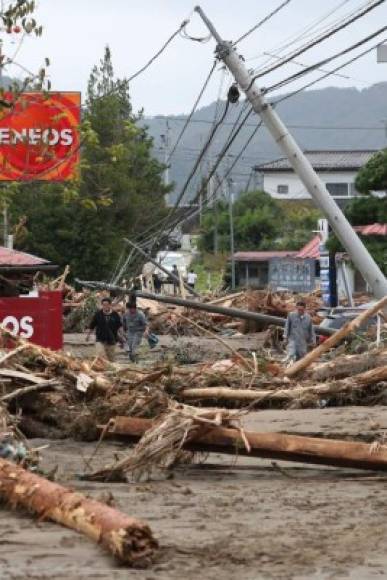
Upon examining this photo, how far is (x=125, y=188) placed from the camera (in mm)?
54719

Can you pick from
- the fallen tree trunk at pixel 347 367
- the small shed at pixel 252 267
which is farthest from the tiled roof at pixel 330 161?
the fallen tree trunk at pixel 347 367

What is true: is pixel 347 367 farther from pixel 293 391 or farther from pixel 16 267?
pixel 16 267

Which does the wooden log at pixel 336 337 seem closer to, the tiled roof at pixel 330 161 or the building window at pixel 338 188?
the tiled roof at pixel 330 161

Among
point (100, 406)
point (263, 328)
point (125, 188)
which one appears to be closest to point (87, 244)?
point (125, 188)

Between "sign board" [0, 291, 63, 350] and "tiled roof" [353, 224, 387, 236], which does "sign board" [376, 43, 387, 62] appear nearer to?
"sign board" [0, 291, 63, 350]

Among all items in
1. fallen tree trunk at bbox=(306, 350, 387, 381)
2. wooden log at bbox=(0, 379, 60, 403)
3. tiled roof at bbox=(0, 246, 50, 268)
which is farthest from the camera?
tiled roof at bbox=(0, 246, 50, 268)

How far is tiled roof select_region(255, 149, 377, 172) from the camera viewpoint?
10337 centimetres

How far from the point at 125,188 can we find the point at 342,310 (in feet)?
84.8

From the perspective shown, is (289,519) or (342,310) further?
(342,310)

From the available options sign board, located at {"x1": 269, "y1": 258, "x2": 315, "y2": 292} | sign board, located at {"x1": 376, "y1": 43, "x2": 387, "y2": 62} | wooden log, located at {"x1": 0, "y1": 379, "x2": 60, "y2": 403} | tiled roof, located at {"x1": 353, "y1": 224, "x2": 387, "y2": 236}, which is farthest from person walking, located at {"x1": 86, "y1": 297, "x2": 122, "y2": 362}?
sign board, located at {"x1": 269, "y1": 258, "x2": 315, "y2": 292}

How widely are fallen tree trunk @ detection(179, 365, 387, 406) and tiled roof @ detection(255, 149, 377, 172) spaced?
85.7 meters

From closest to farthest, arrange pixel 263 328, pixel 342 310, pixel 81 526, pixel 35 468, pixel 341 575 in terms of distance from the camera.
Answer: pixel 341 575 < pixel 81 526 < pixel 35 468 < pixel 342 310 < pixel 263 328

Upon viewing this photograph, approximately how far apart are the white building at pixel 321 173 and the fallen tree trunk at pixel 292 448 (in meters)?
86.5

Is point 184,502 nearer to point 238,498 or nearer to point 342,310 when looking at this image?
point 238,498
